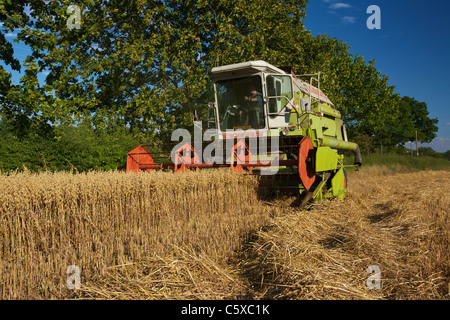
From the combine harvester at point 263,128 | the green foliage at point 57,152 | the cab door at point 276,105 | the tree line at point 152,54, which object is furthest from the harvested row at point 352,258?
the tree line at point 152,54

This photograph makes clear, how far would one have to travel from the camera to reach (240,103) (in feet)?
27.3

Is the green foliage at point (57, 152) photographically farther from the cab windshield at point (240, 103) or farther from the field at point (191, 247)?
the cab windshield at point (240, 103)

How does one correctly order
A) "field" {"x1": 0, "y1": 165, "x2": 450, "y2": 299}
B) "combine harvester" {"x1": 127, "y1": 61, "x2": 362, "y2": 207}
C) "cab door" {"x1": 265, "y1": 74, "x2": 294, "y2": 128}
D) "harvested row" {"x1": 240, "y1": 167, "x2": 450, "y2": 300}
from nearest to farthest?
"harvested row" {"x1": 240, "y1": 167, "x2": 450, "y2": 300} < "field" {"x1": 0, "y1": 165, "x2": 450, "y2": 299} < "combine harvester" {"x1": 127, "y1": 61, "x2": 362, "y2": 207} < "cab door" {"x1": 265, "y1": 74, "x2": 294, "y2": 128}

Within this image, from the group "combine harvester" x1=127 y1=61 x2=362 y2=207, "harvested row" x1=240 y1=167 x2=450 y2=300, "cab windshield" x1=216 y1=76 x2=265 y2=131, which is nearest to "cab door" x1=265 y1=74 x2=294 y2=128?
"combine harvester" x1=127 y1=61 x2=362 y2=207

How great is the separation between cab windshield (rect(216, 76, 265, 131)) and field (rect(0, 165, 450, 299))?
7.48 feet

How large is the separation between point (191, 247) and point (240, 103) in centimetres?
486

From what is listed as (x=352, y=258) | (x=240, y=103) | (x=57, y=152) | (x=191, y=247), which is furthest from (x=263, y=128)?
(x=57, y=152)

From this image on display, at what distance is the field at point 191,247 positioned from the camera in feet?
10.1

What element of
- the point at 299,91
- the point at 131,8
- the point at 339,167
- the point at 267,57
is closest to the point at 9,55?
the point at 131,8

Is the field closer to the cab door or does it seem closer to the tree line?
the cab door

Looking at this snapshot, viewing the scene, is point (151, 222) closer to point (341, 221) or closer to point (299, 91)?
point (341, 221)

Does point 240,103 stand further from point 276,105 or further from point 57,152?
point 57,152

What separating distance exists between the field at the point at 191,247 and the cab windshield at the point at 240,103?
228cm

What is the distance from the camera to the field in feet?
10.1
